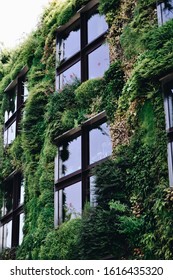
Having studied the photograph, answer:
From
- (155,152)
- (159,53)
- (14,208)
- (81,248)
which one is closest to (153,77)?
(159,53)

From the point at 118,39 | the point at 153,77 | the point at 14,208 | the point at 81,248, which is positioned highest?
the point at 118,39

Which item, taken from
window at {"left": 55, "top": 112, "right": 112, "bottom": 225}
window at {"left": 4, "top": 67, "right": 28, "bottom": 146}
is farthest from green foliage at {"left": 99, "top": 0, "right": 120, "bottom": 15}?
window at {"left": 4, "top": 67, "right": 28, "bottom": 146}

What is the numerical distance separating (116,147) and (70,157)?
2.31m

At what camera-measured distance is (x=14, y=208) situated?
55.1ft

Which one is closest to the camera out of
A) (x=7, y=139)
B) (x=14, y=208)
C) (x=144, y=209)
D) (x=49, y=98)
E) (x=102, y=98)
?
(x=144, y=209)

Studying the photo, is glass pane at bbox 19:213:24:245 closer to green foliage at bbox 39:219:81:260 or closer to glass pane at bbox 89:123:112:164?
green foliage at bbox 39:219:81:260

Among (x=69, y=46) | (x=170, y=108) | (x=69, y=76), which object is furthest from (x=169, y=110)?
(x=69, y=46)

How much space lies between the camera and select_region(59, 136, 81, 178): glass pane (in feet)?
45.4

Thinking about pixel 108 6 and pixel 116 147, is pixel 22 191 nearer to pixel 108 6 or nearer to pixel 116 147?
pixel 116 147

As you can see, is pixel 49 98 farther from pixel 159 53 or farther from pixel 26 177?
pixel 159 53

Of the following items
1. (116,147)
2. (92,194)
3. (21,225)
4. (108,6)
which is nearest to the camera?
(116,147)

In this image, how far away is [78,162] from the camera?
541 inches

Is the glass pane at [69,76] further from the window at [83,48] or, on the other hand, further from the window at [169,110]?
the window at [169,110]

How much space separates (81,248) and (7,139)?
768 cm
